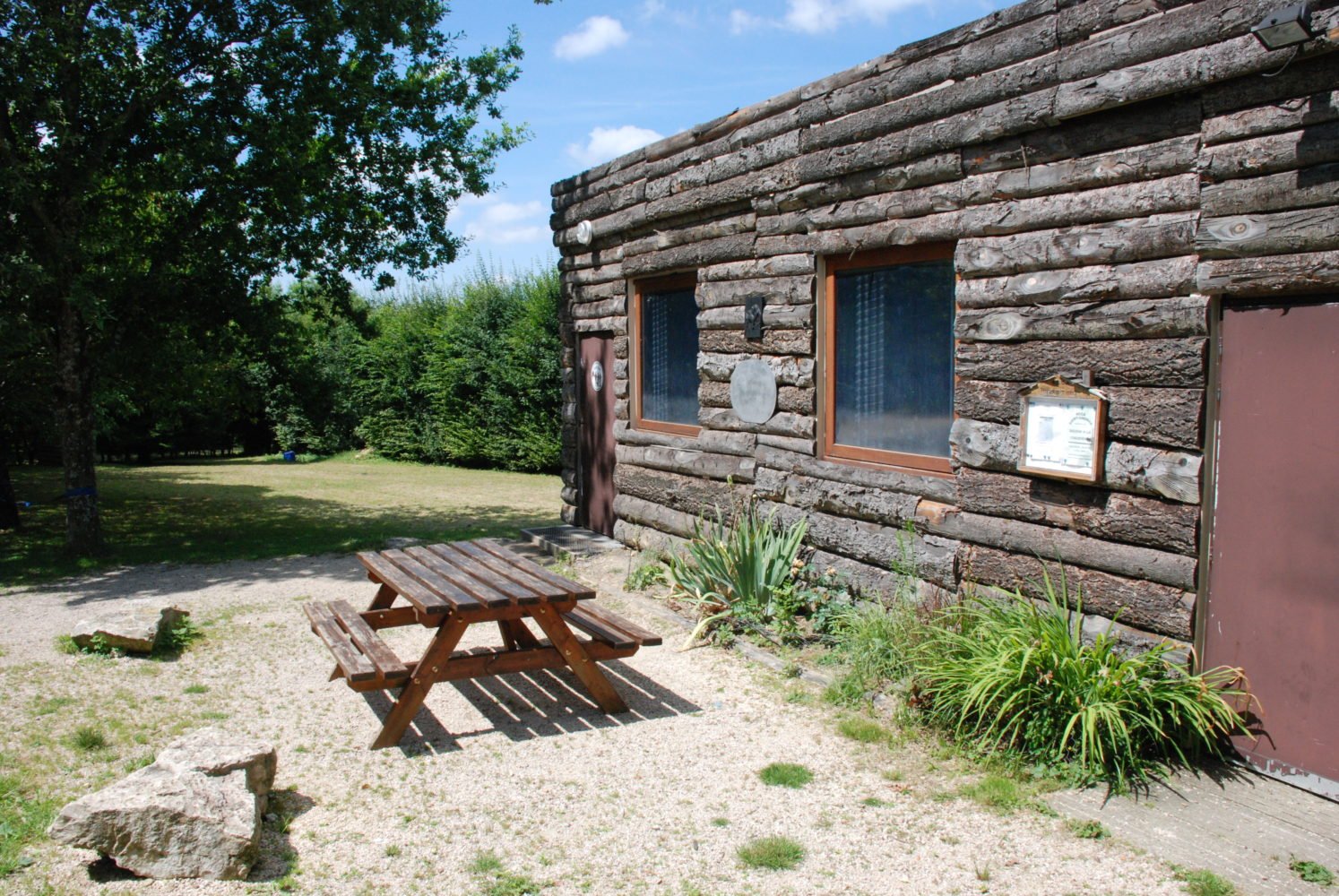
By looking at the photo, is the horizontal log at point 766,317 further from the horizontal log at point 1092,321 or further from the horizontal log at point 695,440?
the horizontal log at point 1092,321

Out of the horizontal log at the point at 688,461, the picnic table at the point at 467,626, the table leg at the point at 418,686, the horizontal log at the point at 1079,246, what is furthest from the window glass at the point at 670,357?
the table leg at the point at 418,686

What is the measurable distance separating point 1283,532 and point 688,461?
4.60 metres

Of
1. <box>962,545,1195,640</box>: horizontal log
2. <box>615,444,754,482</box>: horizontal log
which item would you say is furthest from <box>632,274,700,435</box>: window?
<box>962,545,1195,640</box>: horizontal log

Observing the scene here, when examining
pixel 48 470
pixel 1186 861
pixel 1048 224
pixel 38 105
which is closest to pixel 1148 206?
pixel 1048 224

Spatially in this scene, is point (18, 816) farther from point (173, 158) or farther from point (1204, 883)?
point (173, 158)

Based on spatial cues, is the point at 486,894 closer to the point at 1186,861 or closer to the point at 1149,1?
the point at 1186,861

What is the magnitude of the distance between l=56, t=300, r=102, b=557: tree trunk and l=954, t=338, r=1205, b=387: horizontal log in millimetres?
8270

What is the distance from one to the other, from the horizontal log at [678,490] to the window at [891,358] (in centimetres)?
109

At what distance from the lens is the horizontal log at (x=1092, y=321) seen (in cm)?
418

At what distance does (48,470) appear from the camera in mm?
18422

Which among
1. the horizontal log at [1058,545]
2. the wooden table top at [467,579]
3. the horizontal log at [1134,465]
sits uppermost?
the horizontal log at [1134,465]

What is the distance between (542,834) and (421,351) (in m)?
17.1

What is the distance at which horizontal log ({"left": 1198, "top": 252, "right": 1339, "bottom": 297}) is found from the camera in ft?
12.2

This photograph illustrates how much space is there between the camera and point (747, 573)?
6348mm
